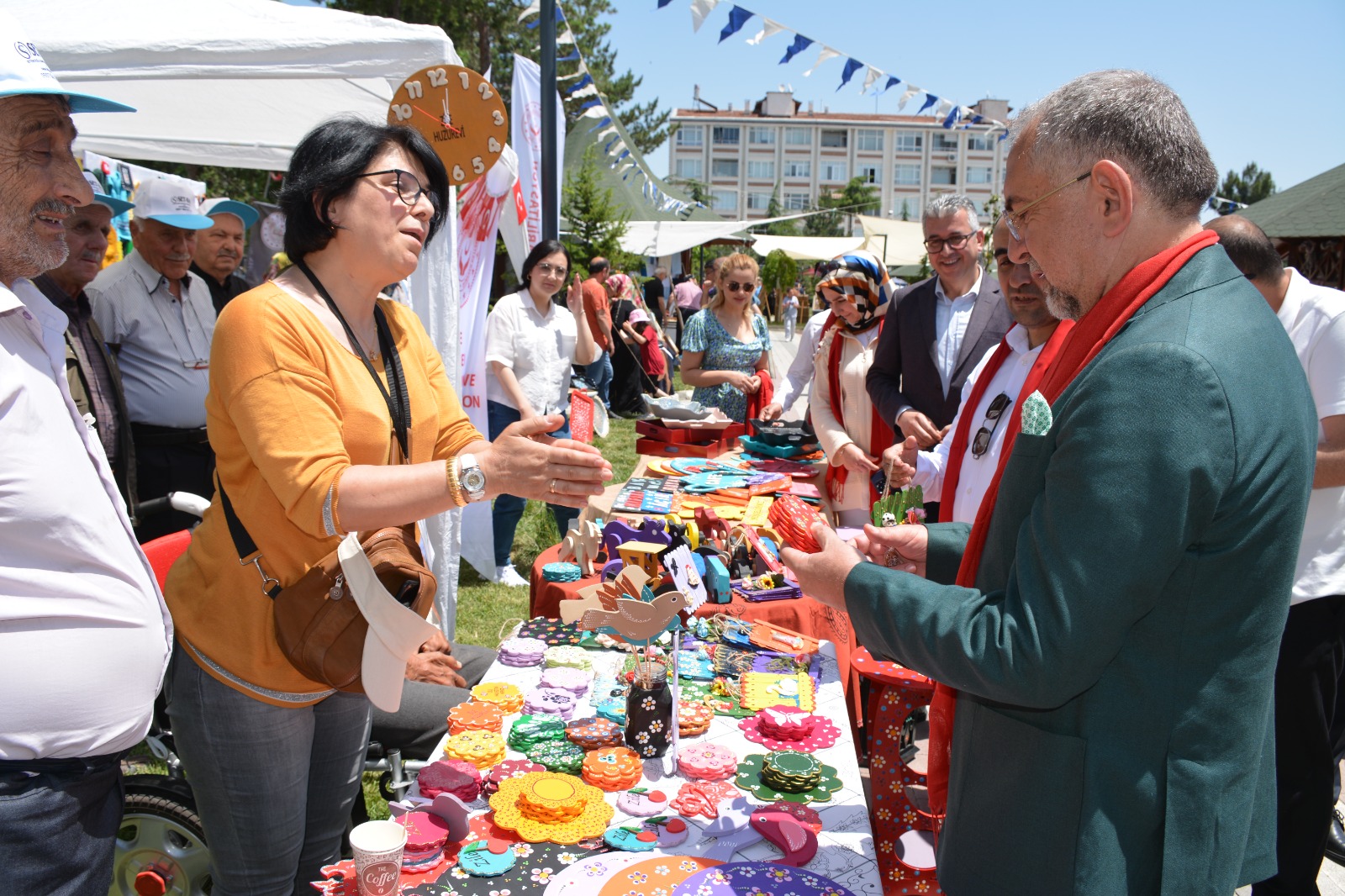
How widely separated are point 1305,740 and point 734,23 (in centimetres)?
657

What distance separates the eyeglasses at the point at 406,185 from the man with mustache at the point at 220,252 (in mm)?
2789

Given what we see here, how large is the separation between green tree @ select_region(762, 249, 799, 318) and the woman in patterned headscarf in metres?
25.5

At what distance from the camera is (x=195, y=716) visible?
1.62 metres

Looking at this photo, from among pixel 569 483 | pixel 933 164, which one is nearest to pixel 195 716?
pixel 569 483

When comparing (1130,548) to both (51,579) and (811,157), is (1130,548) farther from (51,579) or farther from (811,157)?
(811,157)

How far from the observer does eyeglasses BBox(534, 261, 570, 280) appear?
4.84m

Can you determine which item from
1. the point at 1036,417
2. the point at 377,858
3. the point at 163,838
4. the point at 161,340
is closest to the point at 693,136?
the point at 161,340

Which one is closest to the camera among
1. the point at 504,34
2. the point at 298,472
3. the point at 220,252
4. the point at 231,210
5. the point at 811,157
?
the point at 298,472

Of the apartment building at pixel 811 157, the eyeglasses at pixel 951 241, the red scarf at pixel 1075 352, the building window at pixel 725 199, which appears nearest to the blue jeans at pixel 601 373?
the eyeglasses at pixel 951 241

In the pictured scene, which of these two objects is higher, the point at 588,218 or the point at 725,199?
the point at 725,199

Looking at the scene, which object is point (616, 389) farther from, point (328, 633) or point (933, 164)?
point (933, 164)

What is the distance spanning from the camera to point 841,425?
4.12 meters

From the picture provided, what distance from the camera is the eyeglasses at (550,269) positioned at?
4.84 metres

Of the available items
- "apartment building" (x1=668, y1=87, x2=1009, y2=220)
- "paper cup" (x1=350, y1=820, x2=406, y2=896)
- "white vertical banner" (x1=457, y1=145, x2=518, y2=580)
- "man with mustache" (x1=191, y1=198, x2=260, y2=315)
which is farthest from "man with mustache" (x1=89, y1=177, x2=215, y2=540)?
"apartment building" (x1=668, y1=87, x2=1009, y2=220)
